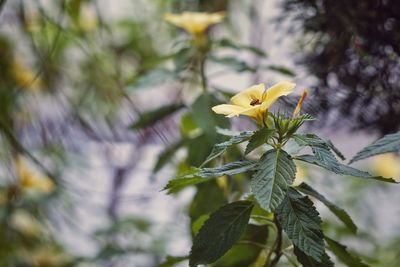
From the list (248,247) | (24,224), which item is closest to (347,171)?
(248,247)

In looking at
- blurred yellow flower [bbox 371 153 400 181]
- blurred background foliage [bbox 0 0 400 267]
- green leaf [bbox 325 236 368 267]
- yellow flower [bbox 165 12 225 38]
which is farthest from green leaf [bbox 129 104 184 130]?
blurred yellow flower [bbox 371 153 400 181]

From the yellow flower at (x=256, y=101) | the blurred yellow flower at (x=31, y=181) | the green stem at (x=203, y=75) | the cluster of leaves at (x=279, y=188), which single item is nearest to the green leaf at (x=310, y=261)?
the cluster of leaves at (x=279, y=188)

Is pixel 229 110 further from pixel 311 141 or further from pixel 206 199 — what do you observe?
pixel 206 199

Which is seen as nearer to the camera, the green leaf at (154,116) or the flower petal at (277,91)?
the flower petal at (277,91)

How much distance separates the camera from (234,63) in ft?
2.38

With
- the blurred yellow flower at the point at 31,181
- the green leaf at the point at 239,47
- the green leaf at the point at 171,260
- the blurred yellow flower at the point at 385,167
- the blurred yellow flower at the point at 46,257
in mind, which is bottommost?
the blurred yellow flower at the point at 46,257

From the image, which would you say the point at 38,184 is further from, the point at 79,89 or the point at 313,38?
the point at 313,38

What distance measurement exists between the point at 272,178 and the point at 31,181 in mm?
1103

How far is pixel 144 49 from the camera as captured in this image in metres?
1.50

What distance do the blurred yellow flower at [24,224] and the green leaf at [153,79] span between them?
2.40 ft

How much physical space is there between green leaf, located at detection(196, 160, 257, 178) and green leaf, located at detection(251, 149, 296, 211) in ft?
0.03

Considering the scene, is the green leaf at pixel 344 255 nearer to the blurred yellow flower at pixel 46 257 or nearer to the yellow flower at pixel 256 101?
the yellow flower at pixel 256 101

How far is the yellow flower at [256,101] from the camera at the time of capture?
39 centimetres

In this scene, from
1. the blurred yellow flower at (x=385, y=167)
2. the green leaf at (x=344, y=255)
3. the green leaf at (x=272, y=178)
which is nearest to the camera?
the green leaf at (x=272, y=178)
